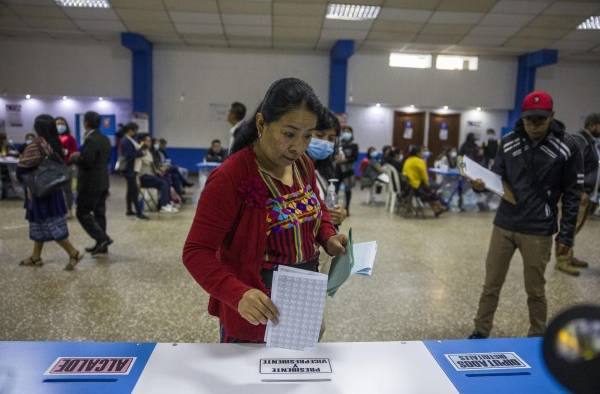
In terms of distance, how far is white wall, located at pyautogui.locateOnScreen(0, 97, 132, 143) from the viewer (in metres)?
12.3

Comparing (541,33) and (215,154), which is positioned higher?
(541,33)

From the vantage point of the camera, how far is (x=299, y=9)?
838cm

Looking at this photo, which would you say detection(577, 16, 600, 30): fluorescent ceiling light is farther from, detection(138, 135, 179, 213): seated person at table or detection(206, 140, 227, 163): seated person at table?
detection(138, 135, 179, 213): seated person at table

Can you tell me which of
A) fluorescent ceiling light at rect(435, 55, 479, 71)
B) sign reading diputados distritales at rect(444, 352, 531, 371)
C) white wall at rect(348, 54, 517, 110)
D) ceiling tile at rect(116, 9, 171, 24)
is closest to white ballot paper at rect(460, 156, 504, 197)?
sign reading diputados distritales at rect(444, 352, 531, 371)

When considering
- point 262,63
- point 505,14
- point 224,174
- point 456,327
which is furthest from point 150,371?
point 262,63

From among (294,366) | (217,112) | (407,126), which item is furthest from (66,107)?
(294,366)

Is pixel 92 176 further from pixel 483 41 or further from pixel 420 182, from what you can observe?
pixel 483 41

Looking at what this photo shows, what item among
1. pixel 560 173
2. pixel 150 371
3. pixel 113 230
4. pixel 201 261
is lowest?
pixel 113 230

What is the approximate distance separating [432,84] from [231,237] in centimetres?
1213

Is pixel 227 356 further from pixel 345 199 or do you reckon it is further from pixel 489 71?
pixel 489 71

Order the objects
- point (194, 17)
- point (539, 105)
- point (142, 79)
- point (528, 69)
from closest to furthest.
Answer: point (539, 105) → point (194, 17) → point (142, 79) → point (528, 69)

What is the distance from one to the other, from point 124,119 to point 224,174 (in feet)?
41.3

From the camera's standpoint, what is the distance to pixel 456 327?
2930 mm

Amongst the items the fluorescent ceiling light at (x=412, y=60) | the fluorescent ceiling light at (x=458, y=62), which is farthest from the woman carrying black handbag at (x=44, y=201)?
the fluorescent ceiling light at (x=458, y=62)
